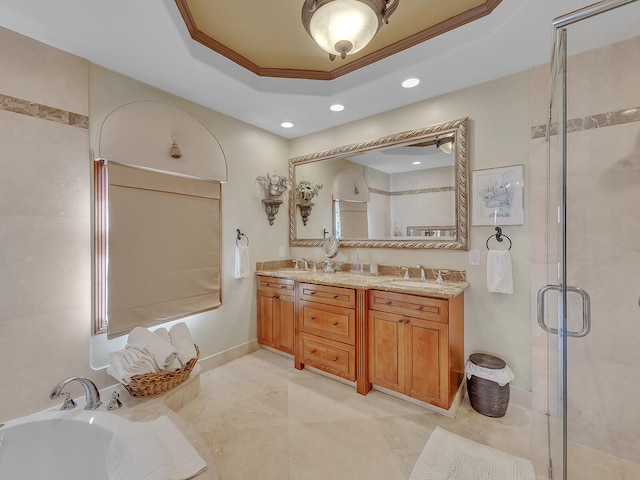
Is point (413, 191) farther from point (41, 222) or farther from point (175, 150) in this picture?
point (41, 222)

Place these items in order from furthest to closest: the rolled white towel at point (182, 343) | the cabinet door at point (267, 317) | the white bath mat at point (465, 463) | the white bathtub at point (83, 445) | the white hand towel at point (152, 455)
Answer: the cabinet door at point (267, 317)
the rolled white towel at point (182, 343)
the white bath mat at point (465, 463)
the white bathtub at point (83, 445)
the white hand towel at point (152, 455)

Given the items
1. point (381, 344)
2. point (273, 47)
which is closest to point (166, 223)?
point (273, 47)

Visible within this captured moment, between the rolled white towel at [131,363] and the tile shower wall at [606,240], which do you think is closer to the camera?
the tile shower wall at [606,240]

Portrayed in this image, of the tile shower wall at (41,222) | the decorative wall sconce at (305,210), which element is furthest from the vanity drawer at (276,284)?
the tile shower wall at (41,222)

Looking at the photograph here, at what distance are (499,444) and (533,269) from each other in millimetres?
1178

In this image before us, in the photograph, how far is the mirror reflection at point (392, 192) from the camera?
237cm

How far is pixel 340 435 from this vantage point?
5.95 ft

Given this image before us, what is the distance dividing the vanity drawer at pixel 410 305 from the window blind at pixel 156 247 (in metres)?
1.58

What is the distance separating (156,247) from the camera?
232 centimetres

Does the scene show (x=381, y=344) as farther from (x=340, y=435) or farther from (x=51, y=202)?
(x=51, y=202)

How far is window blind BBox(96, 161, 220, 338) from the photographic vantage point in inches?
81.0

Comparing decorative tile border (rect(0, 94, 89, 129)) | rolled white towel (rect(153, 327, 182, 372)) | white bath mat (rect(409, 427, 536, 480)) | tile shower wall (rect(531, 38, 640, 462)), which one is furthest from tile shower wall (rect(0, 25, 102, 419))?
tile shower wall (rect(531, 38, 640, 462))

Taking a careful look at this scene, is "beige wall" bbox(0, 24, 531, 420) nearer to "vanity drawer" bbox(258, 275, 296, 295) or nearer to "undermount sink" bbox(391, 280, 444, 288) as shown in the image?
"undermount sink" bbox(391, 280, 444, 288)

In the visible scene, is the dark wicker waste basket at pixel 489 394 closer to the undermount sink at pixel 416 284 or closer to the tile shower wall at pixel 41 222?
the undermount sink at pixel 416 284
